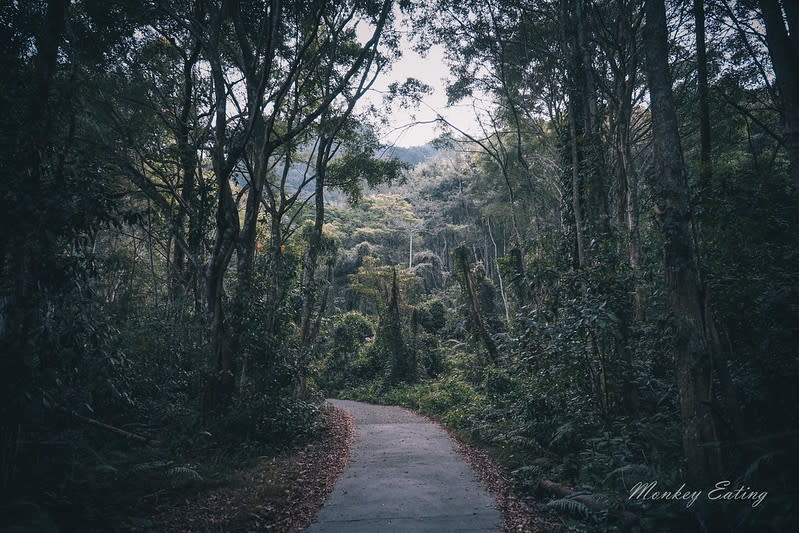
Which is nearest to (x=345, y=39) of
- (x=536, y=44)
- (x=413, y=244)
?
(x=536, y=44)

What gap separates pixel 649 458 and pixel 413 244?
126 feet

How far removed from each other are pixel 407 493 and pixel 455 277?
11.1 m

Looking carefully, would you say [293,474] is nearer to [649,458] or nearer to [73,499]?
[73,499]

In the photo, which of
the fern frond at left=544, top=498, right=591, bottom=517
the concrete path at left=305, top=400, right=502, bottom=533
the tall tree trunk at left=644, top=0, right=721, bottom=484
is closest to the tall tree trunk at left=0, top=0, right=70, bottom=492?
the concrete path at left=305, top=400, right=502, bottom=533

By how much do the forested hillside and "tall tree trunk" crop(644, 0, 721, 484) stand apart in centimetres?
3

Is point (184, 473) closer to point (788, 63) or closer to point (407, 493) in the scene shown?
point (407, 493)

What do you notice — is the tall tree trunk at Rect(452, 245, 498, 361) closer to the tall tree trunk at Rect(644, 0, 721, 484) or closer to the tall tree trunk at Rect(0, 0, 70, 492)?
the tall tree trunk at Rect(644, 0, 721, 484)

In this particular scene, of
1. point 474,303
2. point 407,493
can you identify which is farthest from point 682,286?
point 474,303

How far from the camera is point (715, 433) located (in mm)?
4547

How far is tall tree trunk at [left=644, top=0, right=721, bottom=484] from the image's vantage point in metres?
4.56

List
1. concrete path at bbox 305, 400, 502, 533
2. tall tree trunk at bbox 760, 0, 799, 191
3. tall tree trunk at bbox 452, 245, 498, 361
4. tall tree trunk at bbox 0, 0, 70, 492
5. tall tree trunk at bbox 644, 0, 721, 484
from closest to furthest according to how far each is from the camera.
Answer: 1. tall tree trunk at bbox 0, 0, 70, 492
2. tall tree trunk at bbox 644, 0, 721, 484
3. concrete path at bbox 305, 400, 502, 533
4. tall tree trunk at bbox 760, 0, 799, 191
5. tall tree trunk at bbox 452, 245, 498, 361

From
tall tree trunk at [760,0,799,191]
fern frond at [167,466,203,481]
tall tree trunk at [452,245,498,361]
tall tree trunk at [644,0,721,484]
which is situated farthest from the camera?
tall tree trunk at [452,245,498,361]

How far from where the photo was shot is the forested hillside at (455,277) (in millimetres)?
4465

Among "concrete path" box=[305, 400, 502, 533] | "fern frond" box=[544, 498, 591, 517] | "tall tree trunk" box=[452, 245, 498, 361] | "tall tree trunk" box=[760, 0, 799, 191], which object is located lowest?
"concrete path" box=[305, 400, 502, 533]
